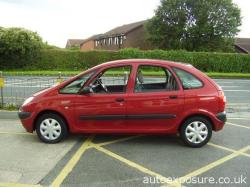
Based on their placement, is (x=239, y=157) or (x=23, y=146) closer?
(x=239, y=157)

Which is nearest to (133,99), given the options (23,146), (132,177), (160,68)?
(160,68)

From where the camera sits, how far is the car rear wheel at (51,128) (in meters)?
6.87

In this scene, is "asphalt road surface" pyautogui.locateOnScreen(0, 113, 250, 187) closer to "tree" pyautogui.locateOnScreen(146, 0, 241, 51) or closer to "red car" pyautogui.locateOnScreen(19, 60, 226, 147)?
"red car" pyautogui.locateOnScreen(19, 60, 226, 147)

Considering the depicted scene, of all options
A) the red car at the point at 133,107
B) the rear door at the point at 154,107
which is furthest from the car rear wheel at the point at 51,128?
the rear door at the point at 154,107

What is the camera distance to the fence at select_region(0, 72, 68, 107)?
9.84 metres

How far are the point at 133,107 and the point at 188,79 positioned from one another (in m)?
1.20

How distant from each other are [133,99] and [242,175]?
238cm

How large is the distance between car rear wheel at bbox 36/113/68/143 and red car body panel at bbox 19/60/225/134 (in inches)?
4.3

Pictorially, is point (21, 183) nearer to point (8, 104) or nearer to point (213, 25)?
point (8, 104)

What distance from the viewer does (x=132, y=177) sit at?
17.1ft

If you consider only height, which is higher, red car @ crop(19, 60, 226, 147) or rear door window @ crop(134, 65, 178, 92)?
rear door window @ crop(134, 65, 178, 92)

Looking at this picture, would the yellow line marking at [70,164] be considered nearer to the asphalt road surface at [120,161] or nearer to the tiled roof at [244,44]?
the asphalt road surface at [120,161]

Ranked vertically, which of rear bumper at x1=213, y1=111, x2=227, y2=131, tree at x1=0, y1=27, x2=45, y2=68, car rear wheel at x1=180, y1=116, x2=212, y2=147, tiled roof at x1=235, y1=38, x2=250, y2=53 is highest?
tiled roof at x1=235, y1=38, x2=250, y2=53

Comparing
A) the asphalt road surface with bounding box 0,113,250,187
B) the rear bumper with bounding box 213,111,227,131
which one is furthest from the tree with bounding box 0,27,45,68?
the rear bumper with bounding box 213,111,227,131
